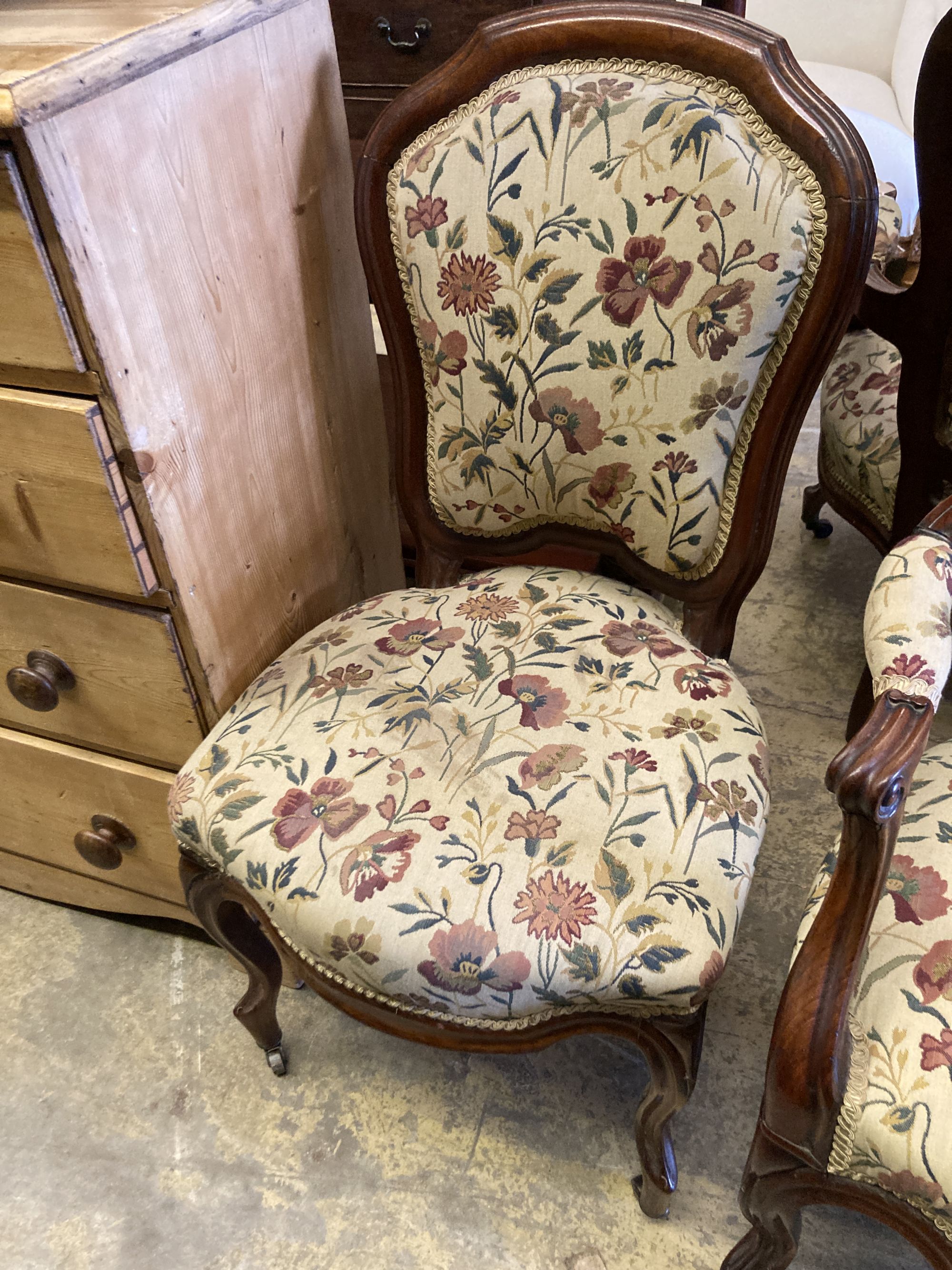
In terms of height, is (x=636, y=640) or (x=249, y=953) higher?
(x=636, y=640)

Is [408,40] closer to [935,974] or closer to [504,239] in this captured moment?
[504,239]

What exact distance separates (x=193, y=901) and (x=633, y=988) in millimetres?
435

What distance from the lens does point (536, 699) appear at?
35.3 inches

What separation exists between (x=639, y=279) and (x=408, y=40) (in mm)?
1049

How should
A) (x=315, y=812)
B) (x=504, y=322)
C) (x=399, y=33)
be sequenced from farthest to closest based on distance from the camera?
1. (x=399, y=33)
2. (x=504, y=322)
3. (x=315, y=812)

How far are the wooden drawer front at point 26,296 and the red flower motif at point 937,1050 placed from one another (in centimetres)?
78

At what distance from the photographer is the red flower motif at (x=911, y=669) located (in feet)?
2.10

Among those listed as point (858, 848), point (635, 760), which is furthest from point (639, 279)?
point (858, 848)

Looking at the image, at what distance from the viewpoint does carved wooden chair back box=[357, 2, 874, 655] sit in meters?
0.80

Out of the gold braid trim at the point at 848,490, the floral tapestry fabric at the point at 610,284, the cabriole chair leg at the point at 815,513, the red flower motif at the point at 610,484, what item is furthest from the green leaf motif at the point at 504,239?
the cabriole chair leg at the point at 815,513

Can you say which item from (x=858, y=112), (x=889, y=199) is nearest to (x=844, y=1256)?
(x=889, y=199)

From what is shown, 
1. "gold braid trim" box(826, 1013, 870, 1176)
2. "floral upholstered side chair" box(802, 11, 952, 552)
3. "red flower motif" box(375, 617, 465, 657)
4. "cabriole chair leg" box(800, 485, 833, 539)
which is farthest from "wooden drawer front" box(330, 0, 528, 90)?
"gold braid trim" box(826, 1013, 870, 1176)

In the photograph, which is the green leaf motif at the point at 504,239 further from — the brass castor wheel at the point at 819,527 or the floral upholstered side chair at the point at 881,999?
→ the brass castor wheel at the point at 819,527

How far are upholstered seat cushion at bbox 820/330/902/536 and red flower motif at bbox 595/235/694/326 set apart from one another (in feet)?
1.81
